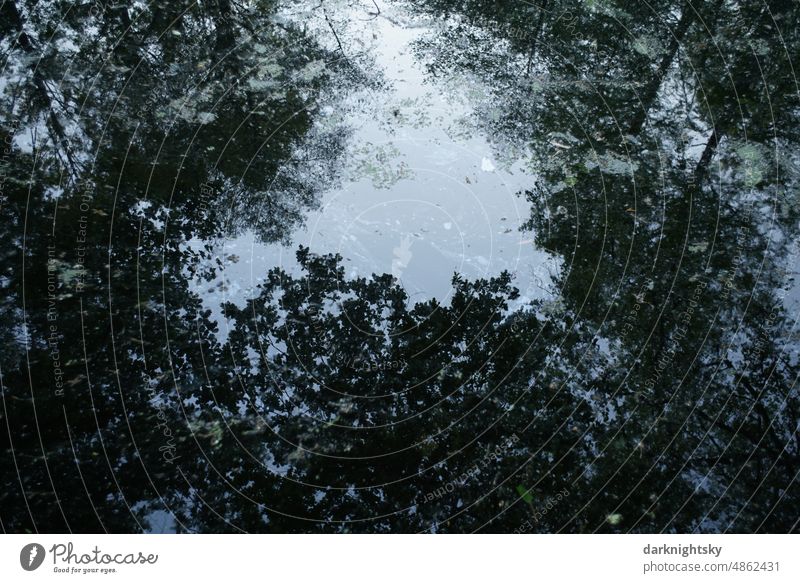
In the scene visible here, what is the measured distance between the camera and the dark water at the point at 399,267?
11.7 ft

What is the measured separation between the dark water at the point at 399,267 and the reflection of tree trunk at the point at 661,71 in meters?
0.03

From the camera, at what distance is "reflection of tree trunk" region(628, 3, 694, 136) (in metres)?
4.85

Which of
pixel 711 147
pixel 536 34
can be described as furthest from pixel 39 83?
pixel 711 147

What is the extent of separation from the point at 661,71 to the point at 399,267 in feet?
10.2

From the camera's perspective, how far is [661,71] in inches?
200

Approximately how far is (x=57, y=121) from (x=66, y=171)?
1.75ft

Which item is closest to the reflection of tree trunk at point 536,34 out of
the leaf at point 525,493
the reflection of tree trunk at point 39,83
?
the leaf at point 525,493

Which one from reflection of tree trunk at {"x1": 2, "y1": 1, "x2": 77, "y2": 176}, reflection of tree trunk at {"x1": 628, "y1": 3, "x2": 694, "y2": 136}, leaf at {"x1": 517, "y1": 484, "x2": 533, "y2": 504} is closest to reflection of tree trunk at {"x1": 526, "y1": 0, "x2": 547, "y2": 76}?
reflection of tree trunk at {"x1": 628, "y1": 3, "x2": 694, "y2": 136}

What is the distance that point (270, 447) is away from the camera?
360cm

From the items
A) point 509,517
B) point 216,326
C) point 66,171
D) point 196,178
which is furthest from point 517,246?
point 66,171

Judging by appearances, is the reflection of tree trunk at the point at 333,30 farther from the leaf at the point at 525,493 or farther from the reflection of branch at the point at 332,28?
the leaf at the point at 525,493

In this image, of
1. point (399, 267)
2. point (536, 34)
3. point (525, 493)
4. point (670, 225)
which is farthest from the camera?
point (536, 34)

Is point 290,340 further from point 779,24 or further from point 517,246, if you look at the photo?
point 779,24

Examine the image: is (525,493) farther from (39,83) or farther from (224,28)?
(39,83)
